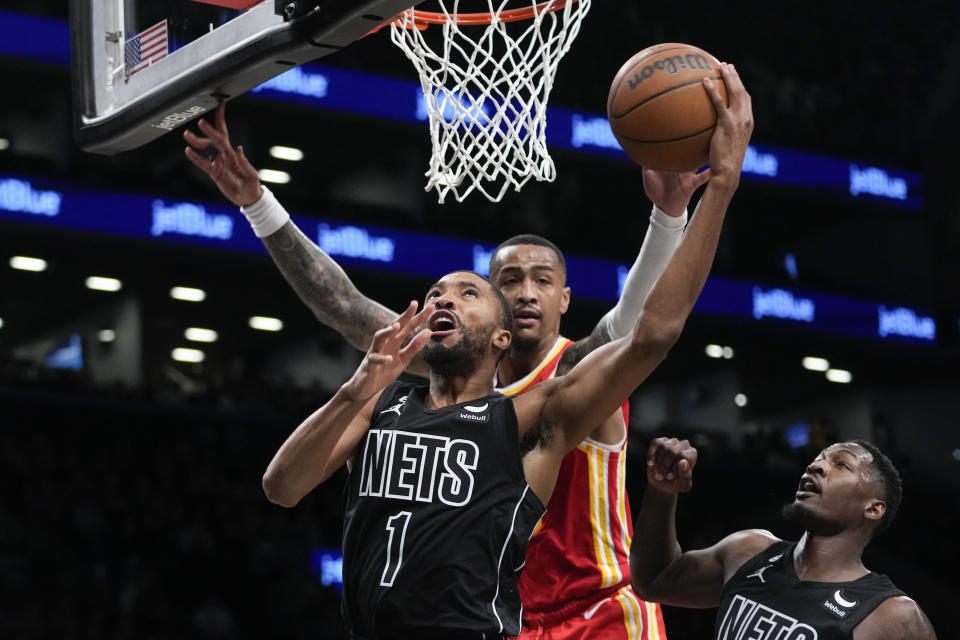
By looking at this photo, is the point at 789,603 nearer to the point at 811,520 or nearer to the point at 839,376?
the point at 811,520

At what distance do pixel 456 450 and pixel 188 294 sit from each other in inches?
452

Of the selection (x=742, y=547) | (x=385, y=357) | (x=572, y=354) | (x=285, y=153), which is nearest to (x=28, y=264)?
(x=285, y=153)

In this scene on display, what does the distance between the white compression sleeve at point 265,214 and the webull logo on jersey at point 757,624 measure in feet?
6.02

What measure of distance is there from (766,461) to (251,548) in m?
6.62

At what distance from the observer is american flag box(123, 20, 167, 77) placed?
3.60 metres

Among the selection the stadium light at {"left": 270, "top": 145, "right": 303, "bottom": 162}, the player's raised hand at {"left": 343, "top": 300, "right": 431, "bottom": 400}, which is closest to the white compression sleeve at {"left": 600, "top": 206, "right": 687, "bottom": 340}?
the player's raised hand at {"left": 343, "top": 300, "right": 431, "bottom": 400}

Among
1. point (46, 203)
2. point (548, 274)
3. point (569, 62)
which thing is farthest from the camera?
point (569, 62)

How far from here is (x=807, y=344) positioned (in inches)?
529

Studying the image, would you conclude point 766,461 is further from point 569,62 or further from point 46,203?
point 46,203

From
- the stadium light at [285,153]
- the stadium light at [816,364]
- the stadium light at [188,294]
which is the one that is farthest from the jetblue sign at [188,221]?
the stadium light at [816,364]

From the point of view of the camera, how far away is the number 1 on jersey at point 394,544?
2957 mm

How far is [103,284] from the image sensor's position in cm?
1402

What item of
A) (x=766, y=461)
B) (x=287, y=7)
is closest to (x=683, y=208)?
(x=287, y=7)

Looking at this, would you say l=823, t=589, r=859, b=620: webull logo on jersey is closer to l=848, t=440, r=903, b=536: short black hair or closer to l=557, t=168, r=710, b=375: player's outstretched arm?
l=848, t=440, r=903, b=536: short black hair
